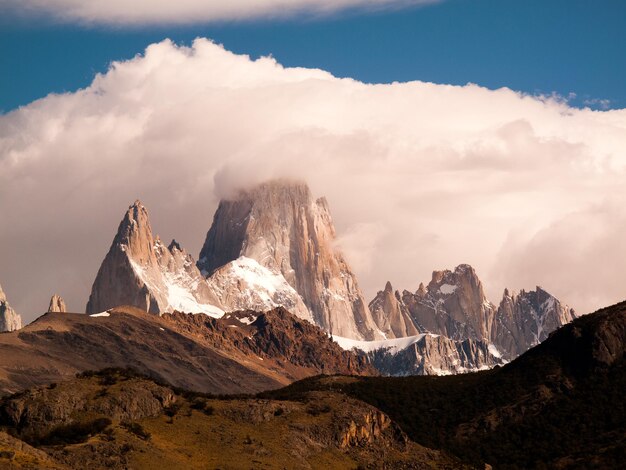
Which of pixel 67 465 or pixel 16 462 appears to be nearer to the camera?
pixel 16 462

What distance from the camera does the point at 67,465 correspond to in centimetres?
19562

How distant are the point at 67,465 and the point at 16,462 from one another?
55.4ft

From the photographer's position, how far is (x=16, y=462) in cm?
17950
